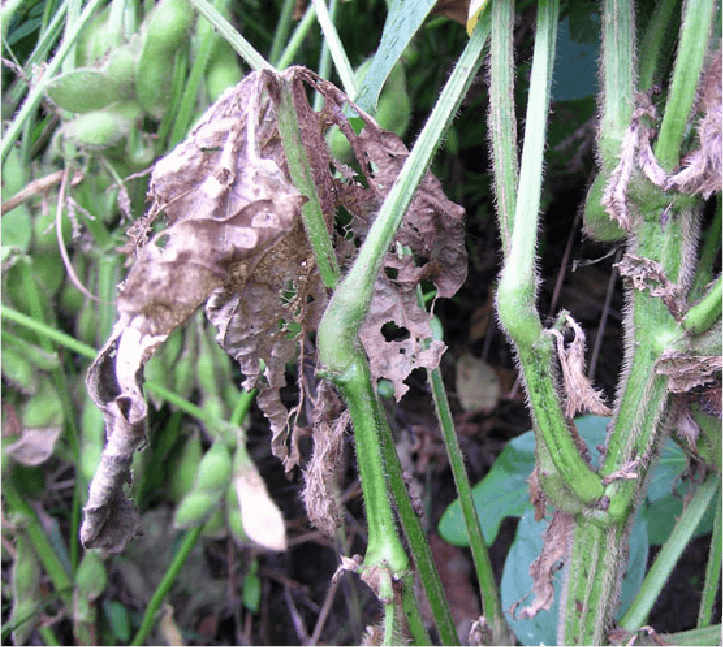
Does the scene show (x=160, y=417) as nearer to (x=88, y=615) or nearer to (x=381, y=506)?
(x=88, y=615)

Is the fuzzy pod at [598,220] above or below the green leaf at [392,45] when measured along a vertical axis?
below

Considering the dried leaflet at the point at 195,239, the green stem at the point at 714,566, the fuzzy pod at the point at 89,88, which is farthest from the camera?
the fuzzy pod at the point at 89,88

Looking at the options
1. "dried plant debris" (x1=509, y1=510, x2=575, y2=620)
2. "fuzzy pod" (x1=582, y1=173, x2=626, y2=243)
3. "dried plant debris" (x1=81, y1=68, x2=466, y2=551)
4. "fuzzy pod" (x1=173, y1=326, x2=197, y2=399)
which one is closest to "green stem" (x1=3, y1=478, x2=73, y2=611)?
"fuzzy pod" (x1=173, y1=326, x2=197, y2=399)

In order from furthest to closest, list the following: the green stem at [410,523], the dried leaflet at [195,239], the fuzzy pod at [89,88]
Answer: the fuzzy pod at [89,88] → the green stem at [410,523] → the dried leaflet at [195,239]

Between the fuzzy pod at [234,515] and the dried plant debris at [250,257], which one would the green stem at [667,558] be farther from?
the fuzzy pod at [234,515]

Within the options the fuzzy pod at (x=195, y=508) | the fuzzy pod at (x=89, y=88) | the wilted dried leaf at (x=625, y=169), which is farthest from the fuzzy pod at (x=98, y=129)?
the wilted dried leaf at (x=625, y=169)

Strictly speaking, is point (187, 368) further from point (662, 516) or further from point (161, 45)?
point (662, 516)

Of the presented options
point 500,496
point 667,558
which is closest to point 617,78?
point 667,558

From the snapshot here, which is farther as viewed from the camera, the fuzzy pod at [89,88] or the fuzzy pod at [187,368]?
the fuzzy pod at [187,368]
